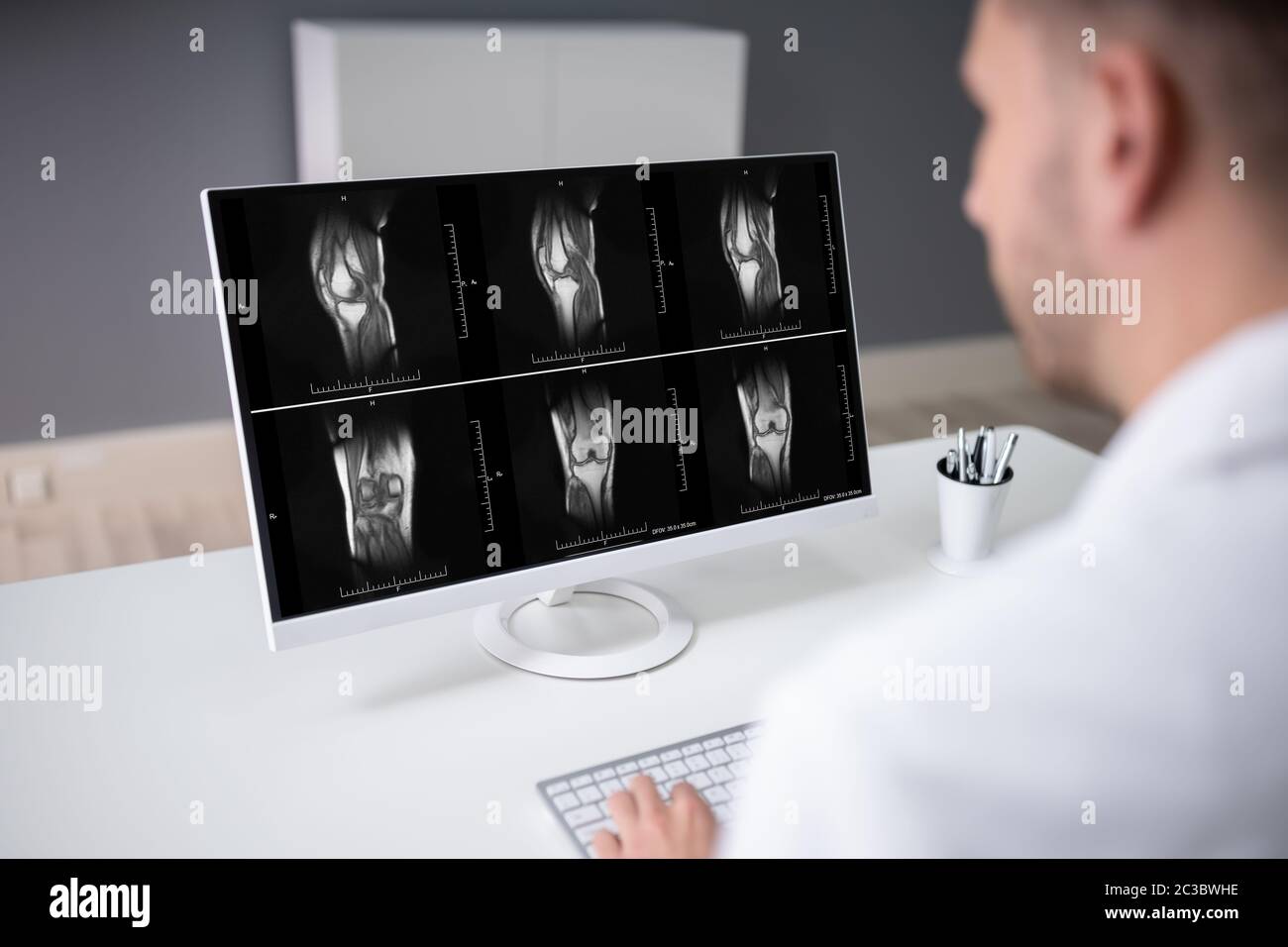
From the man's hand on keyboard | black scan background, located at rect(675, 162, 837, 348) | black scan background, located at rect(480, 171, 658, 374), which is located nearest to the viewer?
the man's hand on keyboard

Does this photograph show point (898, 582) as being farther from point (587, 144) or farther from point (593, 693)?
point (587, 144)

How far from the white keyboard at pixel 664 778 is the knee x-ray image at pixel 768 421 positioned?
351 mm

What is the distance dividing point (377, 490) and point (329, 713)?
24 cm

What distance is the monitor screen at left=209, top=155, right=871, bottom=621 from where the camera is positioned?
1.19m

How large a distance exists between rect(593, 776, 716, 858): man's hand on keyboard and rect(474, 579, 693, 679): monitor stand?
0.70 ft

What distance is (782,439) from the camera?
1460 mm

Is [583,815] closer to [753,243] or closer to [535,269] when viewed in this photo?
[535,269]

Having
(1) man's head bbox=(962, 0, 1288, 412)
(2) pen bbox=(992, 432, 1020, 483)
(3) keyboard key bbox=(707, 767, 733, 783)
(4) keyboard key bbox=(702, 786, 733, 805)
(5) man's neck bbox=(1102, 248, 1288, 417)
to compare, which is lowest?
(4) keyboard key bbox=(702, 786, 733, 805)

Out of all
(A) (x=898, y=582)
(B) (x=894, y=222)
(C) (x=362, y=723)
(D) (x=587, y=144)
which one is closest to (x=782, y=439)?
(A) (x=898, y=582)

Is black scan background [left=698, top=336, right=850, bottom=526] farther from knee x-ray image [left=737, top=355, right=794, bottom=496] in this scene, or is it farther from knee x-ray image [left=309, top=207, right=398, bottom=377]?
knee x-ray image [left=309, top=207, right=398, bottom=377]

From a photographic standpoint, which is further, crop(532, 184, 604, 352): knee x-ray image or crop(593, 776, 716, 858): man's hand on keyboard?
crop(532, 184, 604, 352): knee x-ray image

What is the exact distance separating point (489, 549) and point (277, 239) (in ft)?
1.27

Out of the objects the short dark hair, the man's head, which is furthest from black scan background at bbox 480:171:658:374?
the short dark hair

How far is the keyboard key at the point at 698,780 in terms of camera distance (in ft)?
3.74
